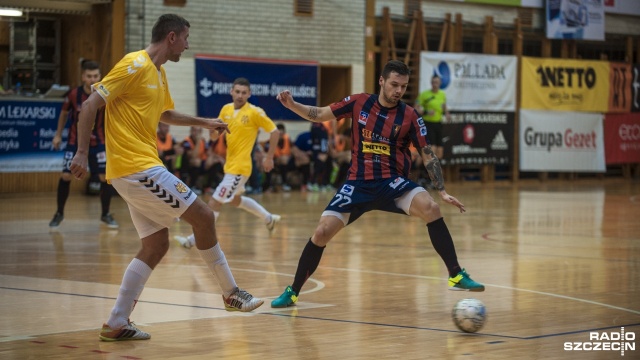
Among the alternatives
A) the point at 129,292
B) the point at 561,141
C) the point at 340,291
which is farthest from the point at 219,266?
the point at 561,141

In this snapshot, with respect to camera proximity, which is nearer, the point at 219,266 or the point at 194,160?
the point at 219,266

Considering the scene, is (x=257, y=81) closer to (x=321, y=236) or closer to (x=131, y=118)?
(x=321, y=236)

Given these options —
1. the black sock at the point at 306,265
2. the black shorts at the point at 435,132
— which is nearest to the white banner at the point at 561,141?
the black shorts at the point at 435,132

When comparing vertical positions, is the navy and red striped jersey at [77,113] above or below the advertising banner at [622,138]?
above

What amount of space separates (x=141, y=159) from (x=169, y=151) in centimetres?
1694

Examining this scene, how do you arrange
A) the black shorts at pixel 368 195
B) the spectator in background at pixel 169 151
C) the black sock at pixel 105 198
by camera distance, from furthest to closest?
the spectator in background at pixel 169 151 → the black sock at pixel 105 198 → the black shorts at pixel 368 195

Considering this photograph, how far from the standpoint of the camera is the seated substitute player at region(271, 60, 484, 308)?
8.68m

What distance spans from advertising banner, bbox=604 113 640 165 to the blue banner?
36.2 feet

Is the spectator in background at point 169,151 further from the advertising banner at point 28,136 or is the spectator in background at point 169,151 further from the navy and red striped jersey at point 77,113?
the navy and red striped jersey at point 77,113

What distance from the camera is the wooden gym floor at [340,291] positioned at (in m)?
7.00

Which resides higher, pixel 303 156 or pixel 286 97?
pixel 286 97

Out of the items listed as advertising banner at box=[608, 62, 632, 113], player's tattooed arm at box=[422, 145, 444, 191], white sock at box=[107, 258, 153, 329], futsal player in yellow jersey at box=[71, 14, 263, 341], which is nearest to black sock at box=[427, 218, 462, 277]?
player's tattooed arm at box=[422, 145, 444, 191]

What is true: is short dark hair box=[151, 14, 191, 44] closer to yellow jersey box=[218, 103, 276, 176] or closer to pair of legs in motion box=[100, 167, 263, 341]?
pair of legs in motion box=[100, 167, 263, 341]

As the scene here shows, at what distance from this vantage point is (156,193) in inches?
281
